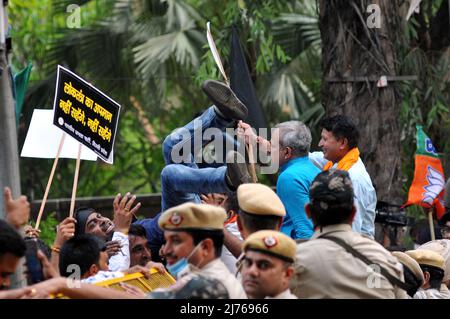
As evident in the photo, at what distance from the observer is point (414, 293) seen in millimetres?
7867

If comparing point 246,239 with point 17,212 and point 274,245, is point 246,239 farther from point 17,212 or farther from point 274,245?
point 17,212

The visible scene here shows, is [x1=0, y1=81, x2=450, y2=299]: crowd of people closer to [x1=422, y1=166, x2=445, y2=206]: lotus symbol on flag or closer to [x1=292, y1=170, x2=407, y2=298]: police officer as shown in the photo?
[x1=292, y1=170, x2=407, y2=298]: police officer

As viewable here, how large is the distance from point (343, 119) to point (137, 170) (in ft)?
47.7

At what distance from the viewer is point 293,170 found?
882 centimetres

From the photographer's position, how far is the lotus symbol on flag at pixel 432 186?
12.3 m

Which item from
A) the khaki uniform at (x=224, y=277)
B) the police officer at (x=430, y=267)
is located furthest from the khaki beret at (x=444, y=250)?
the khaki uniform at (x=224, y=277)

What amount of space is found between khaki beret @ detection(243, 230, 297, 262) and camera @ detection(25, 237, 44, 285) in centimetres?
127

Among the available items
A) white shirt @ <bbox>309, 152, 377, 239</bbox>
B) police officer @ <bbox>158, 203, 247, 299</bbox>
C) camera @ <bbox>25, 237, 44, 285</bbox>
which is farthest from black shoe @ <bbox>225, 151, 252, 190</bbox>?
police officer @ <bbox>158, 203, 247, 299</bbox>

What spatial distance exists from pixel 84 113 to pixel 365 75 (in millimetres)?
3916

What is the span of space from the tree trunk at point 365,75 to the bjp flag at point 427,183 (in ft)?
0.71

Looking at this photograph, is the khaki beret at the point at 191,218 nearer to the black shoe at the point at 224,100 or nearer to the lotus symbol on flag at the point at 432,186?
the black shoe at the point at 224,100

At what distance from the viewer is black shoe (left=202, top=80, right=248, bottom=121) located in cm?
848
